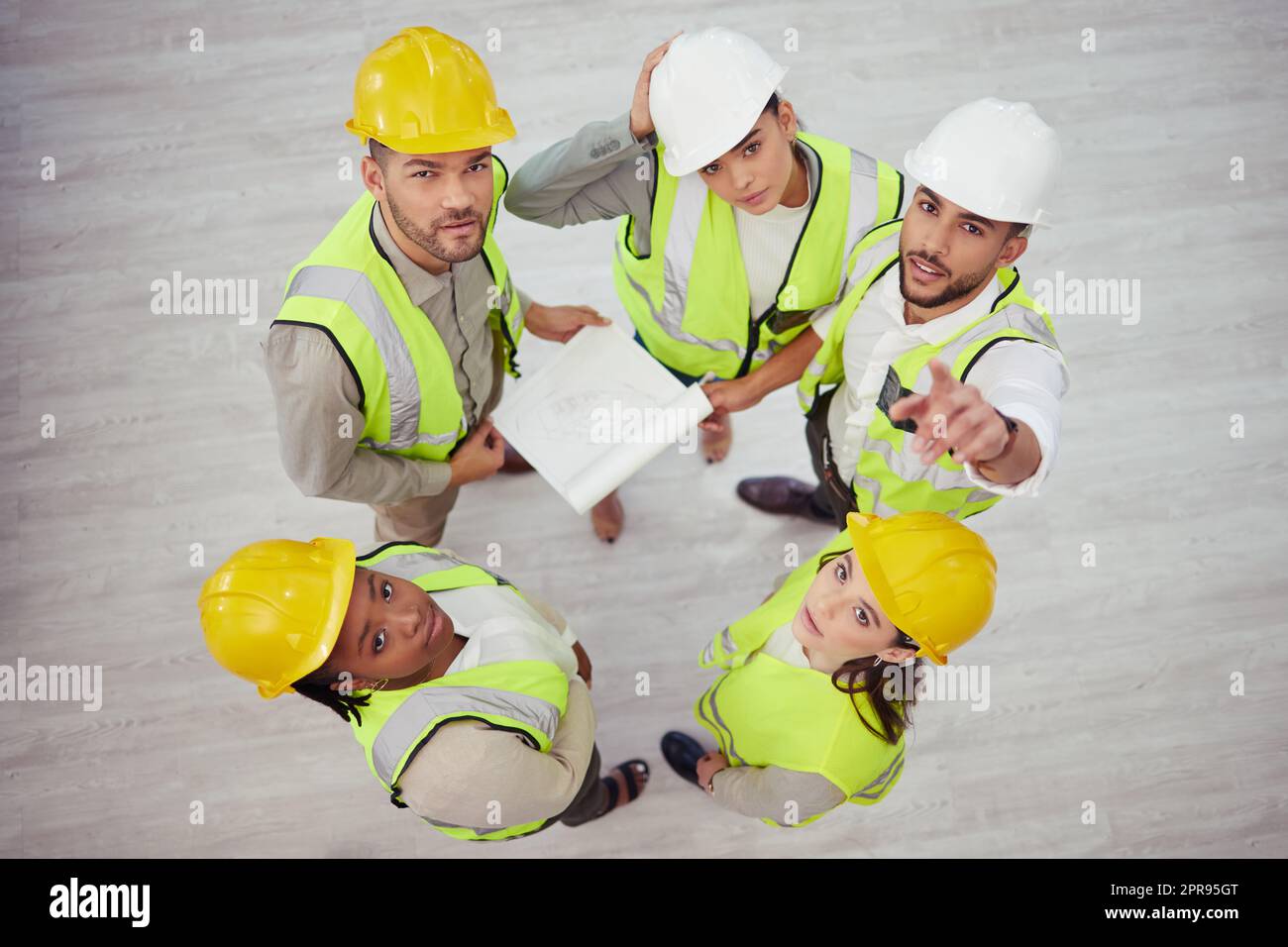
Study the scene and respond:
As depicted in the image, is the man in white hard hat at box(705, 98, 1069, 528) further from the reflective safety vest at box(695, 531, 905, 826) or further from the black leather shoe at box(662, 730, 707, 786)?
the black leather shoe at box(662, 730, 707, 786)

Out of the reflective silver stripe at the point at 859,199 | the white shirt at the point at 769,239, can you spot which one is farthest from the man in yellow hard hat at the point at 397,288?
the reflective silver stripe at the point at 859,199

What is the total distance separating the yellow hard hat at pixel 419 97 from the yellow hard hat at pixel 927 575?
1.13m

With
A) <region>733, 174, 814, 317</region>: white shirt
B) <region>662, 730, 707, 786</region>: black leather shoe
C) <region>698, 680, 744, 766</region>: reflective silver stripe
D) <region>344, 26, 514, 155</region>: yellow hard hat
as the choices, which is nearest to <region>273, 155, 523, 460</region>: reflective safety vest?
<region>344, 26, 514, 155</region>: yellow hard hat

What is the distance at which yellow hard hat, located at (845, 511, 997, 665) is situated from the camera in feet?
6.06

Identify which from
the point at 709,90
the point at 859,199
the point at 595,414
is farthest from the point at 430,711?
the point at 859,199

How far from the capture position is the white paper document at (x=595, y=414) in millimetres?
2543

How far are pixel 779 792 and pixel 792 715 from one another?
175 millimetres

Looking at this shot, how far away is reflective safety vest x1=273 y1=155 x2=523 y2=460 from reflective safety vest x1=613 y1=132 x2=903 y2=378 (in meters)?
0.39

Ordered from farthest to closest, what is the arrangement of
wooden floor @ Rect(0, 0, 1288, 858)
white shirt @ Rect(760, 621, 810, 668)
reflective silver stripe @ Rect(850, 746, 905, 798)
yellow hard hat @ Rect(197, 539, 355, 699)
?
wooden floor @ Rect(0, 0, 1288, 858) → reflective silver stripe @ Rect(850, 746, 905, 798) → white shirt @ Rect(760, 621, 810, 668) → yellow hard hat @ Rect(197, 539, 355, 699)

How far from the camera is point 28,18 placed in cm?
370

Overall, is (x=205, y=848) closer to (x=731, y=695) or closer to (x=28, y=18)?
(x=731, y=695)

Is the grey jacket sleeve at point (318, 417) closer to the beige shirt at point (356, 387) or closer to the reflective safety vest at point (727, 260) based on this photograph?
the beige shirt at point (356, 387)

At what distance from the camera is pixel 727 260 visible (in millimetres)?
2242
